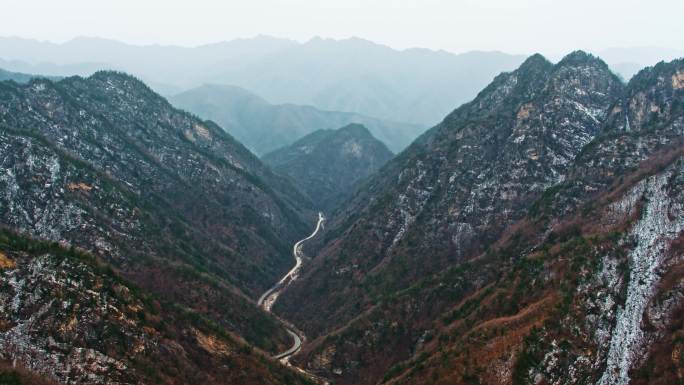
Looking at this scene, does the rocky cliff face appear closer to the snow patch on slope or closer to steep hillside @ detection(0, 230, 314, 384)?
the snow patch on slope

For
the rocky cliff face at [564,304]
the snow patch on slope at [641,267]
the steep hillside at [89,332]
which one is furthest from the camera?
the rocky cliff face at [564,304]

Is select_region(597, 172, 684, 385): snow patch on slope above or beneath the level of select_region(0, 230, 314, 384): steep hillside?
above

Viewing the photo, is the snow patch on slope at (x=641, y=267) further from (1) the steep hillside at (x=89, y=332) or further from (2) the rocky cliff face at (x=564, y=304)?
(1) the steep hillside at (x=89, y=332)

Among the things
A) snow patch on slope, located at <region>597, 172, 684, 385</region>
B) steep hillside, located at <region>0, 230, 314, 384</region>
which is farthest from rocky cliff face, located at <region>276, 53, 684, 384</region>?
steep hillside, located at <region>0, 230, 314, 384</region>

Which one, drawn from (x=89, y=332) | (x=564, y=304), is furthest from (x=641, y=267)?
(x=89, y=332)

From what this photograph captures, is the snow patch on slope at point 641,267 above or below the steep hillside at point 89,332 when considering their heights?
above

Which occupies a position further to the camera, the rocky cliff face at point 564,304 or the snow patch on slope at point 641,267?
the rocky cliff face at point 564,304

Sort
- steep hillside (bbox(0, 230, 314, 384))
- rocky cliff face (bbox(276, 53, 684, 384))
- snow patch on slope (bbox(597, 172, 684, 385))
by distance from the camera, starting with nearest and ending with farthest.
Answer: steep hillside (bbox(0, 230, 314, 384))
snow patch on slope (bbox(597, 172, 684, 385))
rocky cliff face (bbox(276, 53, 684, 384))

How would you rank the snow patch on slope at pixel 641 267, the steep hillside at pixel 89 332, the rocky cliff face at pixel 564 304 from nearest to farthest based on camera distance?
the steep hillside at pixel 89 332, the snow patch on slope at pixel 641 267, the rocky cliff face at pixel 564 304

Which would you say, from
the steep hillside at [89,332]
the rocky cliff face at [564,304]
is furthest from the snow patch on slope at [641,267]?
the steep hillside at [89,332]
